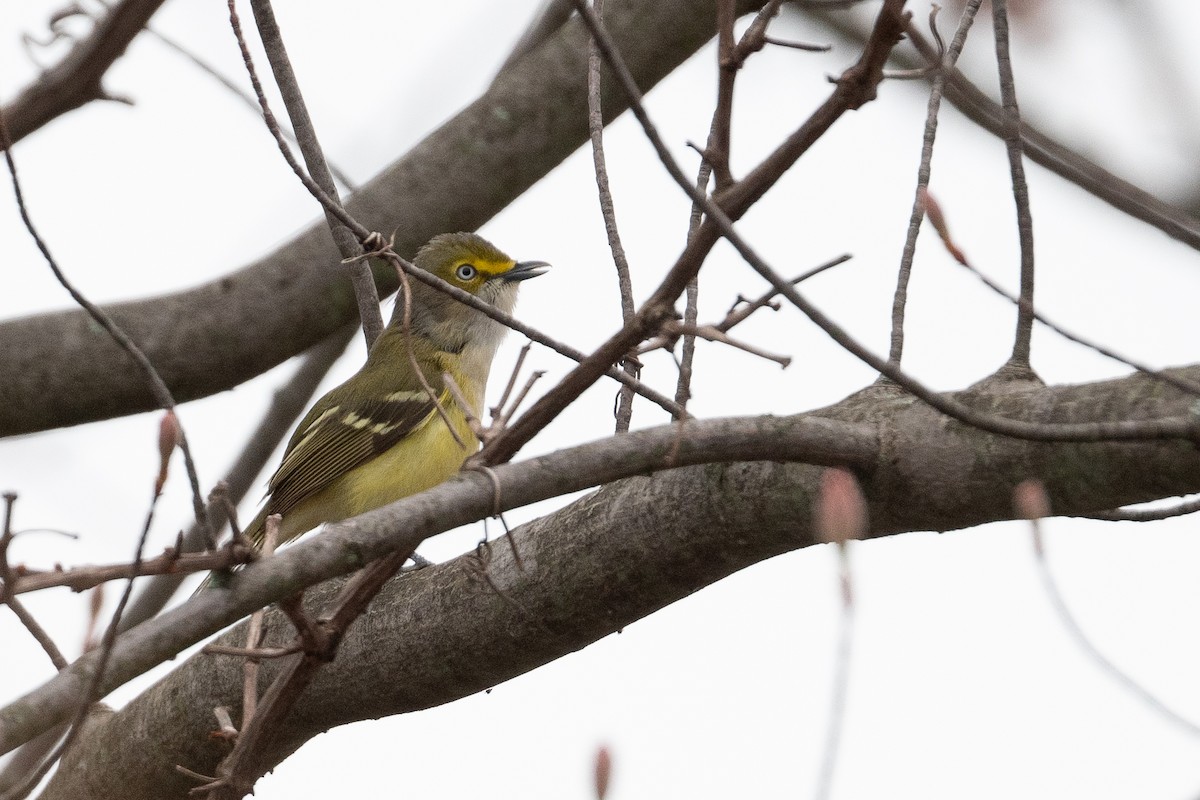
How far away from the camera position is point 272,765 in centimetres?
408

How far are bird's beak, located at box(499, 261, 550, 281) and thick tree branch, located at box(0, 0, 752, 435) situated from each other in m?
1.51

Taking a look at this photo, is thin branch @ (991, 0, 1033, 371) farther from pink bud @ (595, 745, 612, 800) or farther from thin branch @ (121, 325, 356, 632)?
thin branch @ (121, 325, 356, 632)

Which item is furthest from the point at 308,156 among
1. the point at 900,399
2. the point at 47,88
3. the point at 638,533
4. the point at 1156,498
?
the point at 1156,498

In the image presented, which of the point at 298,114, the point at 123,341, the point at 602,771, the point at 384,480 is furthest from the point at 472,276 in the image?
the point at 602,771

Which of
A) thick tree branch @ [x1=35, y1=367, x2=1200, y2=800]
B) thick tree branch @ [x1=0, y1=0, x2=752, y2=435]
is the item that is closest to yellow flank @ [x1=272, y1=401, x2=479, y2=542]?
thick tree branch @ [x1=0, y1=0, x2=752, y2=435]

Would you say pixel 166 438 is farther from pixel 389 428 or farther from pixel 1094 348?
pixel 389 428

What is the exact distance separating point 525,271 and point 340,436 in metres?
1.53

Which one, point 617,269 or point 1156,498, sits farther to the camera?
point 617,269

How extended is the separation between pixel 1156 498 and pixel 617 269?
6.35 feet

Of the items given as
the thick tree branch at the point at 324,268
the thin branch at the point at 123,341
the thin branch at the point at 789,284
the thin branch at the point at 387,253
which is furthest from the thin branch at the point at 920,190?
the thick tree branch at the point at 324,268

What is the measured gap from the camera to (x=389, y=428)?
6.59 meters

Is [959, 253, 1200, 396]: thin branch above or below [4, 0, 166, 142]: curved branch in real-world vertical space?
below

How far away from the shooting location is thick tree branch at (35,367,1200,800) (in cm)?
258

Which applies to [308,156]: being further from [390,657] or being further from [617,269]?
[390,657]
